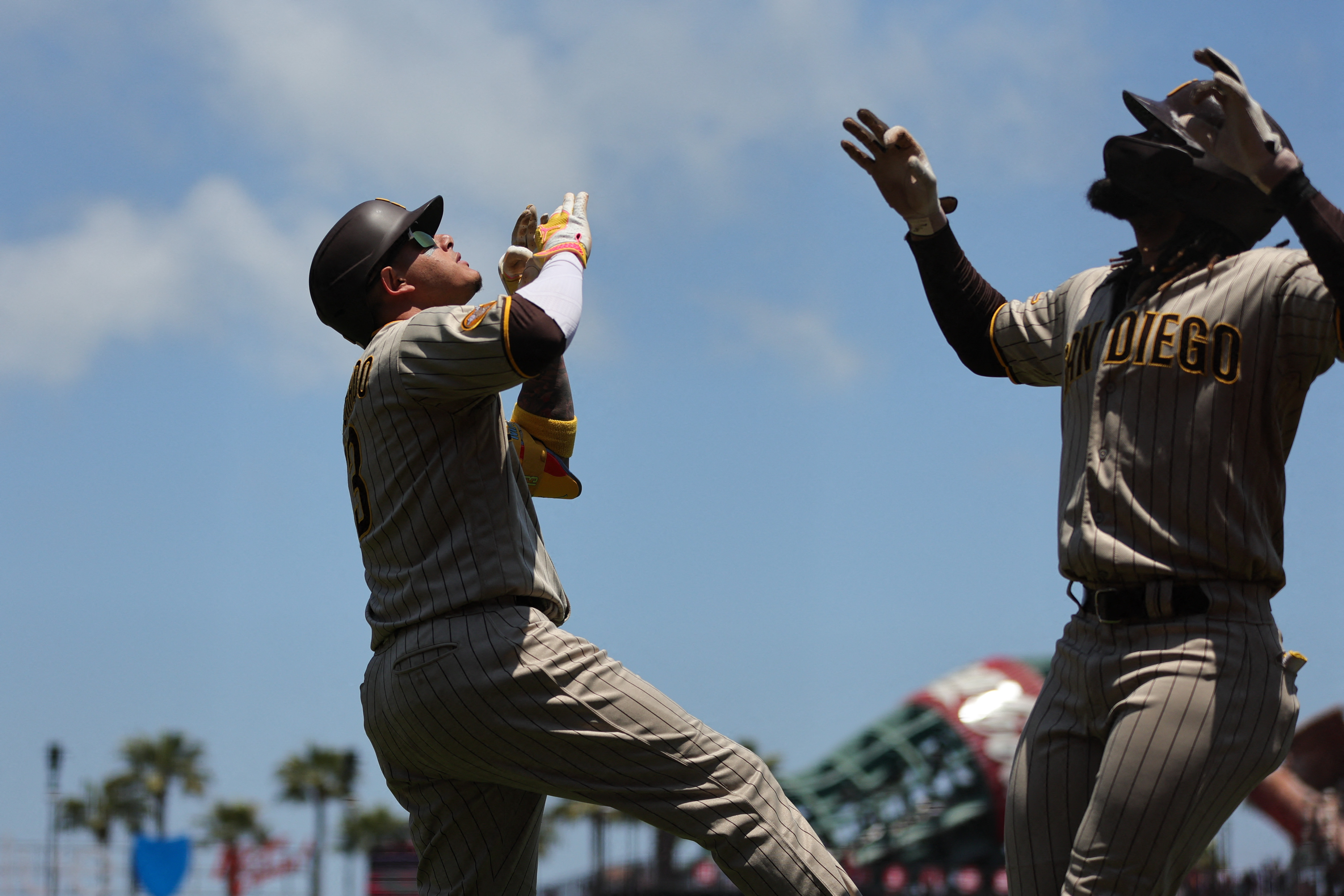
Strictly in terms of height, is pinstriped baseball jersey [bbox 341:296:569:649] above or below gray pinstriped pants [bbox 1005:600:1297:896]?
above

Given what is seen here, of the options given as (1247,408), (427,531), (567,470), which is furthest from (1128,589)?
(567,470)

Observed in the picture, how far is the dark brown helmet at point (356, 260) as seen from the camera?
4.18 meters

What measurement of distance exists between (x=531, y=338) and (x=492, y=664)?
869 millimetres

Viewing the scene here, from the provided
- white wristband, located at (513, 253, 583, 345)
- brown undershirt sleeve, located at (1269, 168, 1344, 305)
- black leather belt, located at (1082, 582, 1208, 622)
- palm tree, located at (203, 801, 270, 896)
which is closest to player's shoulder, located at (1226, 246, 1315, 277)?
brown undershirt sleeve, located at (1269, 168, 1344, 305)

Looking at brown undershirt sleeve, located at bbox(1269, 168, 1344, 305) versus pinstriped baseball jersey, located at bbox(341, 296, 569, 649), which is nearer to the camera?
brown undershirt sleeve, located at bbox(1269, 168, 1344, 305)

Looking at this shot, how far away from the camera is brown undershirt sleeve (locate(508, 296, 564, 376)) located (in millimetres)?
3479

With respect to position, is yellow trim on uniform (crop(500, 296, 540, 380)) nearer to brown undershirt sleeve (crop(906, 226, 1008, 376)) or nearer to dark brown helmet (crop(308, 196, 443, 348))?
dark brown helmet (crop(308, 196, 443, 348))

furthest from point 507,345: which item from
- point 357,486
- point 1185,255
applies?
point 1185,255

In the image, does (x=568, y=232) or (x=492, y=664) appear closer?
(x=492, y=664)

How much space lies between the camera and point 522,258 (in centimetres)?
430

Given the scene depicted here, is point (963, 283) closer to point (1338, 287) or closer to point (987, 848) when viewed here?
point (1338, 287)

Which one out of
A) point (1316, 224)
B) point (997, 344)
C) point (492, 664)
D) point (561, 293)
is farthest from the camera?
point (997, 344)

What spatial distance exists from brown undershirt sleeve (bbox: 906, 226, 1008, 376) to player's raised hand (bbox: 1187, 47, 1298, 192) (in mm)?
978

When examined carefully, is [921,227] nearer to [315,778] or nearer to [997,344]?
[997,344]
